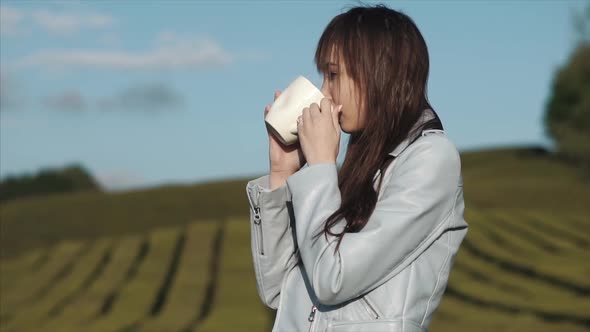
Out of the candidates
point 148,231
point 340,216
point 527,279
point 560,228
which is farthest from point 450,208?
point 148,231

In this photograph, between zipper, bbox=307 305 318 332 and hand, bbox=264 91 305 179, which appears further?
hand, bbox=264 91 305 179

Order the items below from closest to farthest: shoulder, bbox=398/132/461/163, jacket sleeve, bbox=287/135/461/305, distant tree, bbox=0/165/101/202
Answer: jacket sleeve, bbox=287/135/461/305
shoulder, bbox=398/132/461/163
distant tree, bbox=0/165/101/202

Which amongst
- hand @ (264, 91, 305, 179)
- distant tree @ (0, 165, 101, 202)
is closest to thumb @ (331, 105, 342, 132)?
hand @ (264, 91, 305, 179)

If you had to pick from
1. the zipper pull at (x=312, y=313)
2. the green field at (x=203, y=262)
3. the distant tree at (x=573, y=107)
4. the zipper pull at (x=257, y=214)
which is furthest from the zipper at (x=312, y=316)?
the distant tree at (x=573, y=107)

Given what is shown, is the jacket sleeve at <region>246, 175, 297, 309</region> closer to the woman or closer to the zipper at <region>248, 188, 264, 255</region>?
the zipper at <region>248, 188, 264, 255</region>

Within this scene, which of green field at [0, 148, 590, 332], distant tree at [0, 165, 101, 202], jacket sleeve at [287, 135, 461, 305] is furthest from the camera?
distant tree at [0, 165, 101, 202]

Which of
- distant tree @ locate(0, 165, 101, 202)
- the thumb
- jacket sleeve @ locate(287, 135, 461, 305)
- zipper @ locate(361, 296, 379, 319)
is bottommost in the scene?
distant tree @ locate(0, 165, 101, 202)

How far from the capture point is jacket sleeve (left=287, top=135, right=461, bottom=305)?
2049mm

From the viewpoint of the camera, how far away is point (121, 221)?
3975cm

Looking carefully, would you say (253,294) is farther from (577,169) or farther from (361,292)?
(577,169)

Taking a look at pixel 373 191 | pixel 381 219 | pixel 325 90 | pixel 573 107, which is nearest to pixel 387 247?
pixel 381 219

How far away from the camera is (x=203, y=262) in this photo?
29.5 m

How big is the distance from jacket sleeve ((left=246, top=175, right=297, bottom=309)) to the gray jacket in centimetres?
14

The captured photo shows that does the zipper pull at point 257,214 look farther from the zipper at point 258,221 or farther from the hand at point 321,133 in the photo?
the hand at point 321,133
